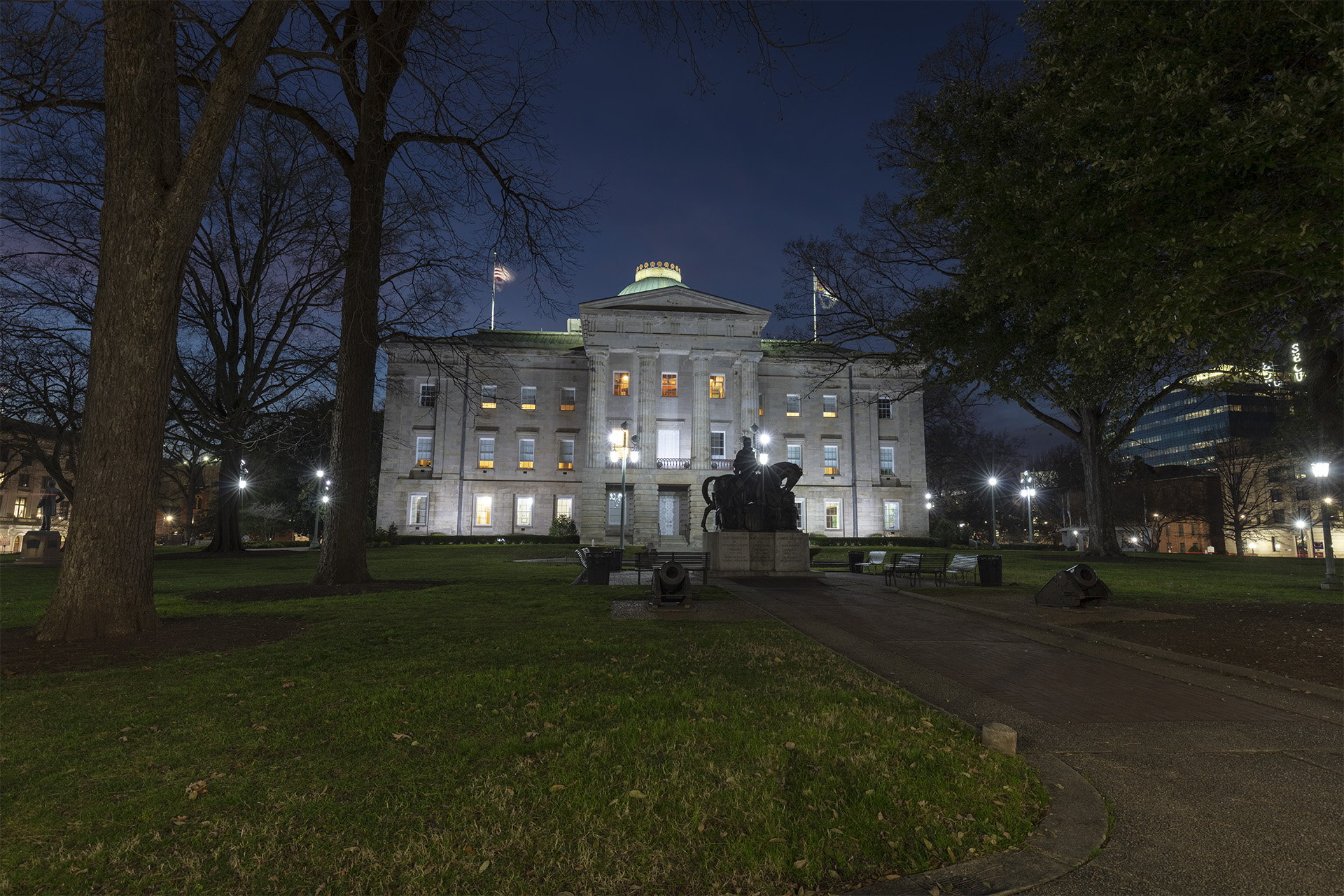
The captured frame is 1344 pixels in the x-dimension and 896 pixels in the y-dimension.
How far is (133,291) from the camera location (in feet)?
25.9

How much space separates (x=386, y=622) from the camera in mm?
9664

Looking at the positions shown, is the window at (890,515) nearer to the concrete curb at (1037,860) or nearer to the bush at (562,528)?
the bush at (562,528)

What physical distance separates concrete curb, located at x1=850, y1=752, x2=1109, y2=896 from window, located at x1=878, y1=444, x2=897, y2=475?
54481mm

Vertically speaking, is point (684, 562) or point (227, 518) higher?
point (227, 518)

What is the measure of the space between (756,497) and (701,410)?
103ft

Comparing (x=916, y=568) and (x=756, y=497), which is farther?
(x=756, y=497)

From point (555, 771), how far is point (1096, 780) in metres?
3.56

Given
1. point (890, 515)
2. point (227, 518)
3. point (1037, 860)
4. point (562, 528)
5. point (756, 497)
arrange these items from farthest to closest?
point (890, 515) → point (562, 528) → point (227, 518) → point (756, 497) → point (1037, 860)

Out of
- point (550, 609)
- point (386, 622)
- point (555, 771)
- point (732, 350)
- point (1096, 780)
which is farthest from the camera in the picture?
point (732, 350)

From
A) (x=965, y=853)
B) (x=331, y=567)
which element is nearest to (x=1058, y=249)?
(x=965, y=853)

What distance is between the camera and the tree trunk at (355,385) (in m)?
13.9

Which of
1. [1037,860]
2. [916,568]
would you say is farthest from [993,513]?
[1037,860]

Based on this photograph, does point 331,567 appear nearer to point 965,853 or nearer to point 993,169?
point 965,853

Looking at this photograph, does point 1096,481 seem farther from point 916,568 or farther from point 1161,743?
point 1161,743
